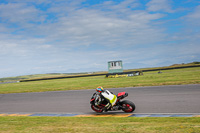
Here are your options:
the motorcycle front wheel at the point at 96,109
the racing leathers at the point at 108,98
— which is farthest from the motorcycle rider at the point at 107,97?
the motorcycle front wheel at the point at 96,109

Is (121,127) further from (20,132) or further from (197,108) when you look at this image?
(197,108)

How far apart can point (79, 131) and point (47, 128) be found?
1.28m

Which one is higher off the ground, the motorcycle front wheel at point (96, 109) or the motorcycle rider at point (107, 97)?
the motorcycle rider at point (107, 97)

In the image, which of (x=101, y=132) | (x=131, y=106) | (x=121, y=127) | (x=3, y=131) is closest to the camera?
(x=101, y=132)

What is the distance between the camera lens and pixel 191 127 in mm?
6102

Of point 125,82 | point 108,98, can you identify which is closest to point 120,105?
point 108,98

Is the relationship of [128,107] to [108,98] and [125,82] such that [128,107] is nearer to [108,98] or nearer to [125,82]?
[108,98]

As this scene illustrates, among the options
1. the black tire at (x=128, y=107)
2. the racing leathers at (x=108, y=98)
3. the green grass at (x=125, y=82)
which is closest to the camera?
the black tire at (x=128, y=107)

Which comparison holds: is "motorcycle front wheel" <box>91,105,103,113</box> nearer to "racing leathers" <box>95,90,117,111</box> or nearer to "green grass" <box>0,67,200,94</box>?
"racing leathers" <box>95,90,117,111</box>

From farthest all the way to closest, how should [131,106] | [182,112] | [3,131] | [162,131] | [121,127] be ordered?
[131,106]
[182,112]
[3,131]
[121,127]
[162,131]

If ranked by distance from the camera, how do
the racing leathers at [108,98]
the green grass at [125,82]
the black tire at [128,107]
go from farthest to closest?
the green grass at [125,82], the racing leathers at [108,98], the black tire at [128,107]

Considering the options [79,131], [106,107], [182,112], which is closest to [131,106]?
[106,107]

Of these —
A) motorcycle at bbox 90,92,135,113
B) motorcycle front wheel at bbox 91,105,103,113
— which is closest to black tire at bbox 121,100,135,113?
motorcycle at bbox 90,92,135,113

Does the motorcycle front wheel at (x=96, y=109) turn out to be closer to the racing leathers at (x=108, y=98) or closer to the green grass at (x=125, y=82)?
the racing leathers at (x=108, y=98)
